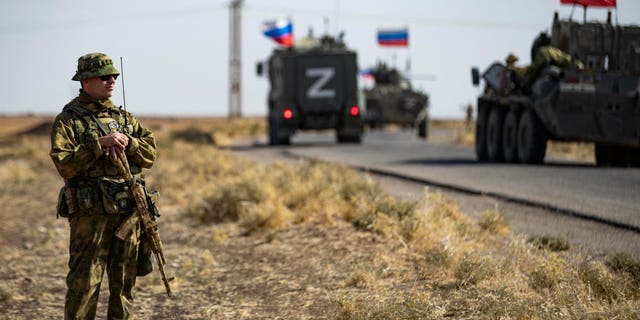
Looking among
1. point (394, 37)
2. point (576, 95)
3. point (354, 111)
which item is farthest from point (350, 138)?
point (394, 37)

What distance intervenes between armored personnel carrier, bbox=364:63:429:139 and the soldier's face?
110ft

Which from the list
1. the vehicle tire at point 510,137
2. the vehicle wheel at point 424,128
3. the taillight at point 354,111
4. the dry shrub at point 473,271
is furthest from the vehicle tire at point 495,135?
the vehicle wheel at point 424,128

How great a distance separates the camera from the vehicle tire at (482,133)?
22028 mm

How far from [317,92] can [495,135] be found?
9.04m

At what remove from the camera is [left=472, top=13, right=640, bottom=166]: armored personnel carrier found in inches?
712

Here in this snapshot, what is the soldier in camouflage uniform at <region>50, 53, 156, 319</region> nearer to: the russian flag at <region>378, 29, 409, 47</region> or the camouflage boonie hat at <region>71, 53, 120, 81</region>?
the camouflage boonie hat at <region>71, 53, 120, 81</region>

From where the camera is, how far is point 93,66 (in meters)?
5.43

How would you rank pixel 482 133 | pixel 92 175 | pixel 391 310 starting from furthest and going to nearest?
1. pixel 482 133
2. pixel 391 310
3. pixel 92 175

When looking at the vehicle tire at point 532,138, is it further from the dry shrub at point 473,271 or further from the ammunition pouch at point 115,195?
the ammunition pouch at point 115,195

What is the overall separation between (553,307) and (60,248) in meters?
6.84

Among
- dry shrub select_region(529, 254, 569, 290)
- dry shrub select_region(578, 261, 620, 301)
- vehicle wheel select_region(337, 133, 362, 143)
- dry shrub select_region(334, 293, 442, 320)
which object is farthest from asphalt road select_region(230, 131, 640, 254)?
vehicle wheel select_region(337, 133, 362, 143)

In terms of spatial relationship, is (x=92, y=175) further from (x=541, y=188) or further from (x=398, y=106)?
(x=398, y=106)

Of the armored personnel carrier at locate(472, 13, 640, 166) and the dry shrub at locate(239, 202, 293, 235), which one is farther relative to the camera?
the armored personnel carrier at locate(472, 13, 640, 166)

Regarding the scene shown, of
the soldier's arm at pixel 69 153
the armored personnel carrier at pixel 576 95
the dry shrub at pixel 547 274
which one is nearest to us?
the soldier's arm at pixel 69 153
